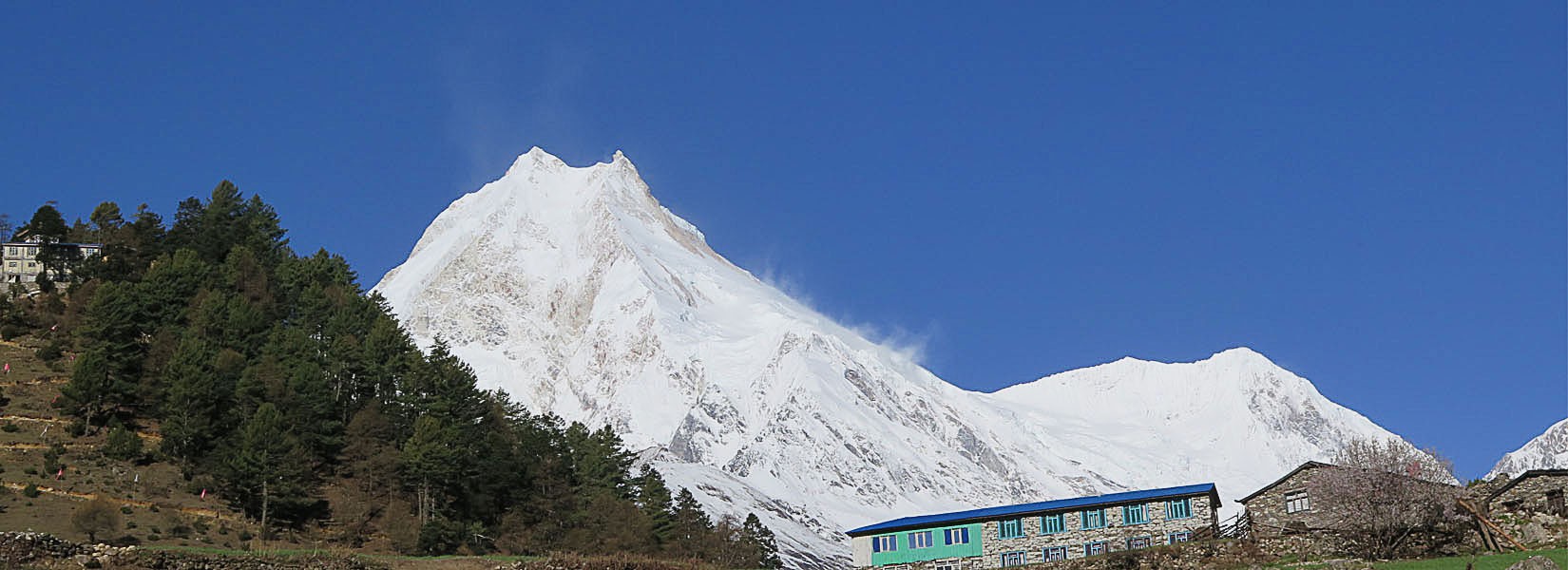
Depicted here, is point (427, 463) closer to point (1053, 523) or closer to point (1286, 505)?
point (1053, 523)

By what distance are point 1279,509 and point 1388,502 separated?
7.12 m

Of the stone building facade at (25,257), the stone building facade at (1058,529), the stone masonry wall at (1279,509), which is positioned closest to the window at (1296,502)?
the stone masonry wall at (1279,509)

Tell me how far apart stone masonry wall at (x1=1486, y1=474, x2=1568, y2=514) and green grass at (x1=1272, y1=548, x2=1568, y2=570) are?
5006mm

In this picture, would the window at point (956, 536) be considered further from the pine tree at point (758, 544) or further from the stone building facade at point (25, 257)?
the stone building facade at point (25, 257)

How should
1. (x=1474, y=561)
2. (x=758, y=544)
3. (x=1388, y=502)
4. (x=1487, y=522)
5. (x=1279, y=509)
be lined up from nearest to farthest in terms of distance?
1. (x=1474, y=561)
2. (x=1487, y=522)
3. (x=1388, y=502)
4. (x=1279, y=509)
5. (x=758, y=544)

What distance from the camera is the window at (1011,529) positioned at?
80.9m

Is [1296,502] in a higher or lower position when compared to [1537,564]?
higher

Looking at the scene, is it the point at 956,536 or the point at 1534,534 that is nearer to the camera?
the point at 1534,534

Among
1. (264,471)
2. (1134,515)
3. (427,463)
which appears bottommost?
(1134,515)

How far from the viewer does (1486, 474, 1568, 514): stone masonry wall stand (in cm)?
6412

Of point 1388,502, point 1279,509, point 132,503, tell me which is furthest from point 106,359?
point 1388,502

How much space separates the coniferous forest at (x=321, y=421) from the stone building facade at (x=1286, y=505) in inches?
1412

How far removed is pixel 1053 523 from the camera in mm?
80562

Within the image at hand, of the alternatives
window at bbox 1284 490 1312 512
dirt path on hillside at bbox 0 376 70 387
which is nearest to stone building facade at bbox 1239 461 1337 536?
window at bbox 1284 490 1312 512
